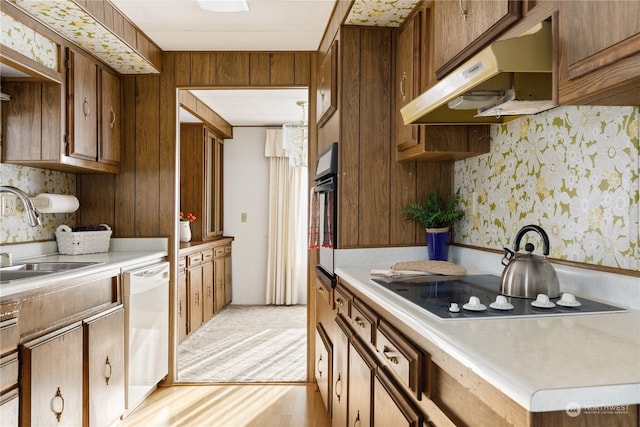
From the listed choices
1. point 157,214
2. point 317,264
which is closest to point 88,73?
point 157,214

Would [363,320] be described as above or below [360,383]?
above

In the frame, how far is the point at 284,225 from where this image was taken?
6.40 m

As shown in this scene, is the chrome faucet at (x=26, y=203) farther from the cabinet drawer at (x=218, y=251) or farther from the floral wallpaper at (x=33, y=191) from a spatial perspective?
the cabinet drawer at (x=218, y=251)

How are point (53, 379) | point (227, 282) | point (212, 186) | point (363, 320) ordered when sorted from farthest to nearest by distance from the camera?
point (227, 282) → point (212, 186) → point (53, 379) → point (363, 320)

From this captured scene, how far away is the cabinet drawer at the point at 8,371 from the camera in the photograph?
177cm

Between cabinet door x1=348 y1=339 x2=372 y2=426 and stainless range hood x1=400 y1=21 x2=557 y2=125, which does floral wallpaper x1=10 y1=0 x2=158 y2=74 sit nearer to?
stainless range hood x1=400 y1=21 x2=557 y2=125

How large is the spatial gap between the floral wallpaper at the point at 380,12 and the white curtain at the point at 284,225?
3909 mm

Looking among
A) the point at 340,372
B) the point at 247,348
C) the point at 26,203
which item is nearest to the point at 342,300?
the point at 340,372

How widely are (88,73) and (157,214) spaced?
3.35 feet

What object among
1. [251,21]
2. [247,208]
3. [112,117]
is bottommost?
[247,208]

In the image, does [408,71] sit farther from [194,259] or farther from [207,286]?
[207,286]

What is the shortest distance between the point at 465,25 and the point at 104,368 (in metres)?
2.30

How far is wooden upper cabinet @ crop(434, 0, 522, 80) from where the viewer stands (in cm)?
135

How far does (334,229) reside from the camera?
261cm
